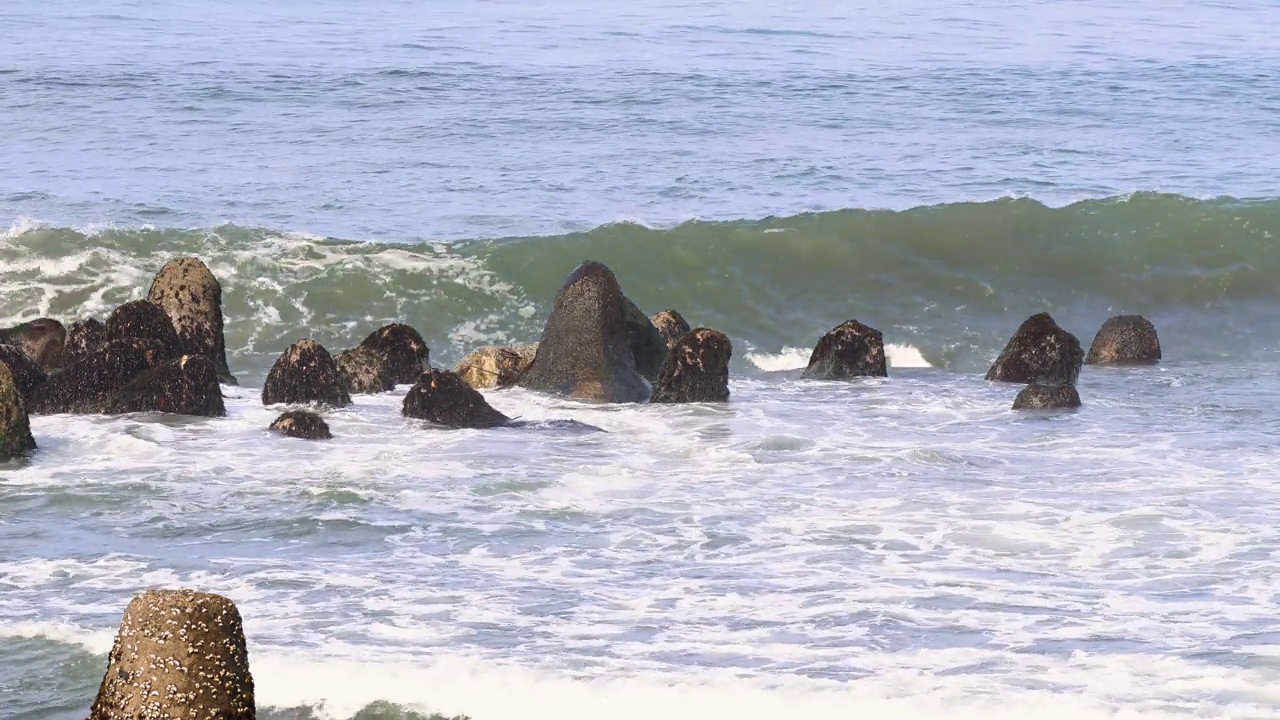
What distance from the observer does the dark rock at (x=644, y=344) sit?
1717 centimetres

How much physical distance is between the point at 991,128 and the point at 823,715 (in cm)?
2895

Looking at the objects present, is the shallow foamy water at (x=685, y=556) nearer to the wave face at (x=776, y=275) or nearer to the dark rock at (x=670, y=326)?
the dark rock at (x=670, y=326)

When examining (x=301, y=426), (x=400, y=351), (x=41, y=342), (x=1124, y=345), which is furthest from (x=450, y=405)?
(x=1124, y=345)

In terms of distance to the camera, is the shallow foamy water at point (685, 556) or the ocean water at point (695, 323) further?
the ocean water at point (695, 323)

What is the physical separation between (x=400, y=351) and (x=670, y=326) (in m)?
2.67

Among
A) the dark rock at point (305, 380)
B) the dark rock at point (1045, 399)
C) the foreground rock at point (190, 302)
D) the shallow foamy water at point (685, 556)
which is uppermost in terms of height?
the foreground rock at point (190, 302)

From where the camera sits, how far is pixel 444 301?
23.8 meters

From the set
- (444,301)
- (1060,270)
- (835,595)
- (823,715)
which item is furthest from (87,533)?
(1060,270)

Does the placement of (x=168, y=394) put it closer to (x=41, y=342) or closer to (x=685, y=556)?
Answer: (x=41, y=342)

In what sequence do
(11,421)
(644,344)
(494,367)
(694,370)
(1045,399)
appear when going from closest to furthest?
(11,421) < (1045,399) < (694,370) < (644,344) < (494,367)

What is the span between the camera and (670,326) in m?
18.6

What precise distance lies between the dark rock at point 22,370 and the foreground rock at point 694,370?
5185mm

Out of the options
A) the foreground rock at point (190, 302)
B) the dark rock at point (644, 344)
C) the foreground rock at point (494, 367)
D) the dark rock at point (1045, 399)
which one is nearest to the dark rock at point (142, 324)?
the foreground rock at point (190, 302)

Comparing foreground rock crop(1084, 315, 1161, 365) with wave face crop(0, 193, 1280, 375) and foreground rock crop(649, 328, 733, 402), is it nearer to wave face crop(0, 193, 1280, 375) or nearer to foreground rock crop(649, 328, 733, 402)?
wave face crop(0, 193, 1280, 375)
